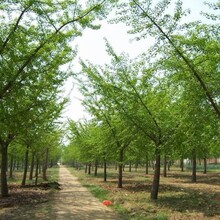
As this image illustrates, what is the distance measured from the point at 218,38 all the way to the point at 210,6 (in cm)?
100

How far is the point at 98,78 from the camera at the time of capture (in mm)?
16844

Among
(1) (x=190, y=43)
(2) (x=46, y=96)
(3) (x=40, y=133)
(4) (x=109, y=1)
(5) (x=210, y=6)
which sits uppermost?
(4) (x=109, y=1)

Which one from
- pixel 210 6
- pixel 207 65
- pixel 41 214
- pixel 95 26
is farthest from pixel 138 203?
pixel 210 6

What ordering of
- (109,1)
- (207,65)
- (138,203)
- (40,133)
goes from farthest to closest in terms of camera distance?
(40,133)
(138,203)
(109,1)
(207,65)

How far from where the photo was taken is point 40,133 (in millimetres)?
18016

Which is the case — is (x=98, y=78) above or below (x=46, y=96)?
above

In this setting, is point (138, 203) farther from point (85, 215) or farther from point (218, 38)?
point (218, 38)

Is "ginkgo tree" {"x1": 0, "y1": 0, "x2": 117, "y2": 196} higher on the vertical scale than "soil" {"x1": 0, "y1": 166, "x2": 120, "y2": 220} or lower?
higher

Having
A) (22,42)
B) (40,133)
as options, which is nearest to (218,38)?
(22,42)

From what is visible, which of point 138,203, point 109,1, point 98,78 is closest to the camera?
point 109,1

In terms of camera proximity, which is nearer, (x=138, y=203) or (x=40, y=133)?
(x=138, y=203)

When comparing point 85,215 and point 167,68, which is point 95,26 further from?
point 85,215

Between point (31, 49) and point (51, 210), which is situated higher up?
point (31, 49)

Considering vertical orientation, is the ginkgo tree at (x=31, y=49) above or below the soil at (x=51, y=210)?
above
